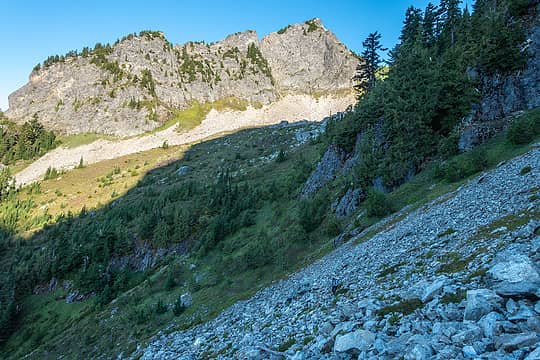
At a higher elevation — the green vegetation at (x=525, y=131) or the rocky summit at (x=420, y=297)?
the green vegetation at (x=525, y=131)

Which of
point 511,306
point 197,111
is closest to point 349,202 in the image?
point 511,306

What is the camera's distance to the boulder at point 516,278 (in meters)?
7.07

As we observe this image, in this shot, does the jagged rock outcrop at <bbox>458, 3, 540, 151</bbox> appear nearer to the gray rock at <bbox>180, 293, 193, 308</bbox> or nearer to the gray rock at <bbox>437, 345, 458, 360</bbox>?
the gray rock at <bbox>437, 345, 458, 360</bbox>

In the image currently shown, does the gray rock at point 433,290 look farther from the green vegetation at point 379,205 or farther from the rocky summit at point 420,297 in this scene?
the green vegetation at point 379,205

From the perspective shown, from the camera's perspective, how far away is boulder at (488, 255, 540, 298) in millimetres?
7070

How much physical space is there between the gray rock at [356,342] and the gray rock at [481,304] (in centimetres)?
226

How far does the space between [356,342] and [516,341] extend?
3596mm

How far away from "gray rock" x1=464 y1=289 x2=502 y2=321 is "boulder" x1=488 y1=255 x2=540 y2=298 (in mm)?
276

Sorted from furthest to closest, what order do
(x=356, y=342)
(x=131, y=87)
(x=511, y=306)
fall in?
(x=131, y=87) → (x=356, y=342) → (x=511, y=306)

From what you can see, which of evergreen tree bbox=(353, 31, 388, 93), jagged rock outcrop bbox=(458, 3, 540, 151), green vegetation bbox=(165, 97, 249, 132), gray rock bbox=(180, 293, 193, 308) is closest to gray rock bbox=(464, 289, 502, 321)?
jagged rock outcrop bbox=(458, 3, 540, 151)

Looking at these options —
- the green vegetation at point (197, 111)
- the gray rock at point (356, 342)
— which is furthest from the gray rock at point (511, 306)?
the green vegetation at point (197, 111)

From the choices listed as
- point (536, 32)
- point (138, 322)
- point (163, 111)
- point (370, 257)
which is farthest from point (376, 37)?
point (163, 111)

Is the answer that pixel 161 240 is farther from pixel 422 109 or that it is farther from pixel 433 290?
pixel 433 290

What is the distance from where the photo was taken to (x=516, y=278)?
758cm
